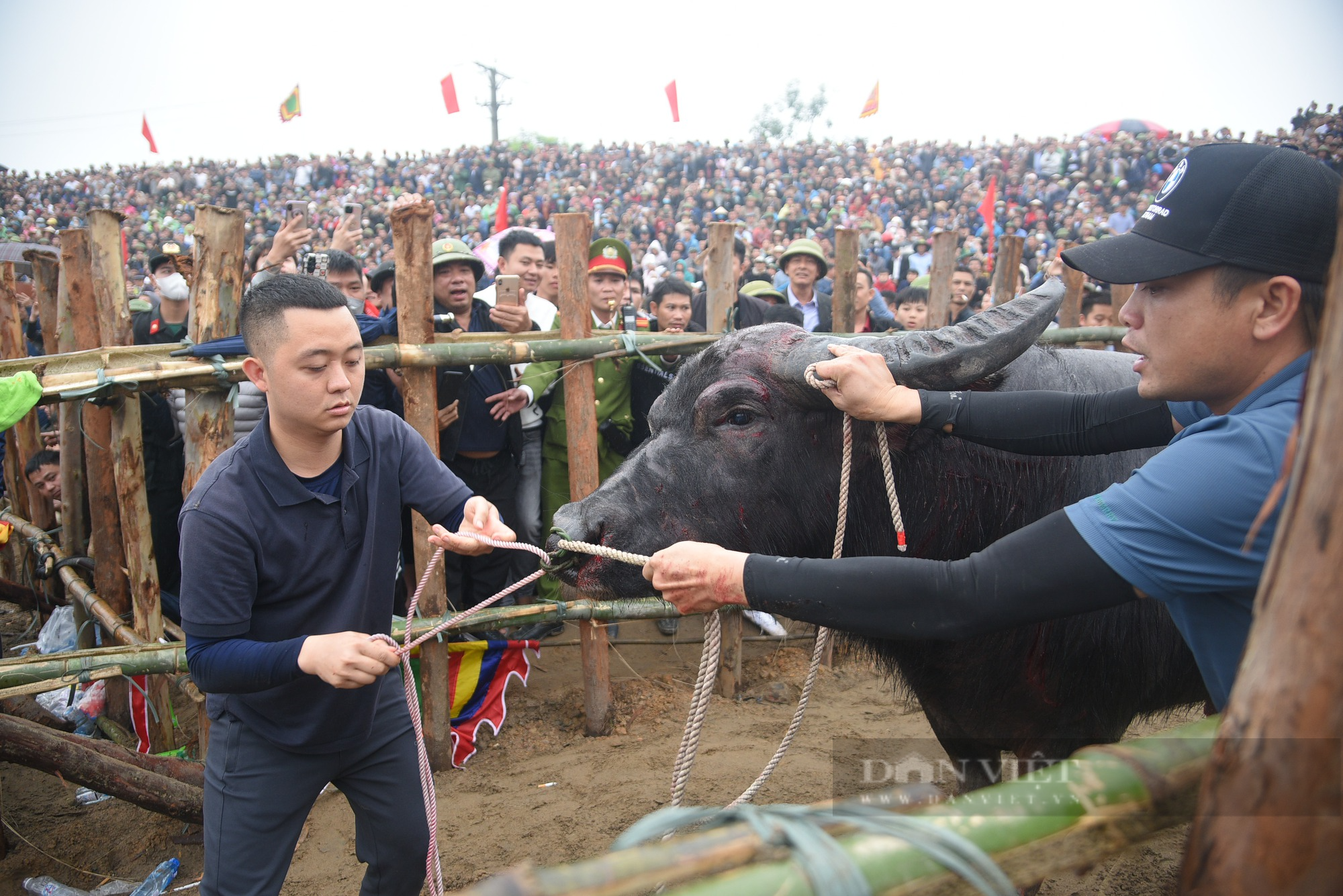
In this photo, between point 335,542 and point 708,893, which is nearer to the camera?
point 708,893

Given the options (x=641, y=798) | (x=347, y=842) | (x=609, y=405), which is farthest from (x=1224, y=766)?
(x=609, y=405)

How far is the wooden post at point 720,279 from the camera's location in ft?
16.8

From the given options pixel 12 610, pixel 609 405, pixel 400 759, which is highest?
pixel 609 405

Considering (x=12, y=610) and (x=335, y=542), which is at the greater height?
(x=335, y=542)

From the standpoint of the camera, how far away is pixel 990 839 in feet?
3.18

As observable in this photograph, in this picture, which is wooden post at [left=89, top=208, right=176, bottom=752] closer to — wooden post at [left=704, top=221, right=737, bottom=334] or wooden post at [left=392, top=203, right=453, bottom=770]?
wooden post at [left=392, top=203, right=453, bottom=770]

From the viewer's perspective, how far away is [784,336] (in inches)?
107

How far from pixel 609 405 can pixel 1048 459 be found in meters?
3.12

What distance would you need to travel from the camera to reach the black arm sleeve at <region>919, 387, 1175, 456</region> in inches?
90.0

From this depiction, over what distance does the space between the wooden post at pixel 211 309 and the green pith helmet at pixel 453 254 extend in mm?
1526

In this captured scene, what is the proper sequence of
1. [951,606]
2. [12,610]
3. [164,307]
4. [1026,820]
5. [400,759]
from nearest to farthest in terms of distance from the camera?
[1026,820], [951,606], [400,759], [164,307], [12,610]

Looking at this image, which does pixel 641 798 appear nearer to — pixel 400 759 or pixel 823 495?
pixel 400 759

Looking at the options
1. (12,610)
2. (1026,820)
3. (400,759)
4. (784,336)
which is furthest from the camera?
(12,610)

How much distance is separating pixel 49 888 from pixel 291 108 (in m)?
23.5
